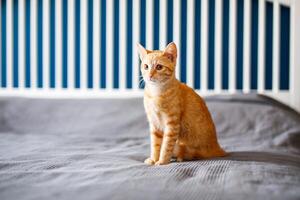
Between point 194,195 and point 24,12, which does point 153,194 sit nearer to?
point 194,195

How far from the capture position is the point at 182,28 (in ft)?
7.89

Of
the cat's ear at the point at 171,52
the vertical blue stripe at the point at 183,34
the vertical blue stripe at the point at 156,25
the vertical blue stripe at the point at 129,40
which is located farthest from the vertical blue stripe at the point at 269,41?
the cat's ear at the point at 171,52

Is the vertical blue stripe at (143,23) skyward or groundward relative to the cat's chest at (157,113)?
skyward

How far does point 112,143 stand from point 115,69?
782 millimetres

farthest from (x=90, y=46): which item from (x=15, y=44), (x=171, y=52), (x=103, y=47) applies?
(x=171, y=52)

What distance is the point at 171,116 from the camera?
1.33 metres

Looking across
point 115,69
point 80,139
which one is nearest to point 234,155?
point 80,139

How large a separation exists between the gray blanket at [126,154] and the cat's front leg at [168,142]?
0.03 meters

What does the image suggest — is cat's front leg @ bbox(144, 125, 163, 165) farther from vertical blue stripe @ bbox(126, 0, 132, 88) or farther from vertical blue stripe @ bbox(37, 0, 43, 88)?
vertical blue stripe @ bbox(37, 0, 43, 88)

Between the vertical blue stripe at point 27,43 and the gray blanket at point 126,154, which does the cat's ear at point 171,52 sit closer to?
the gray blanket at point 126,154

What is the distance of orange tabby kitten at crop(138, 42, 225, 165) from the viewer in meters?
1.33

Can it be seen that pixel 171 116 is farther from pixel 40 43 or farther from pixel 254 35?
pixel 40 43

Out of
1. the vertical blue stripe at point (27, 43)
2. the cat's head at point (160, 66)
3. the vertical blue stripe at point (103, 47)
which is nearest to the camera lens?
the cat's head at point (160, 66)

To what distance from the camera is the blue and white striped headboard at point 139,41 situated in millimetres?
2305
